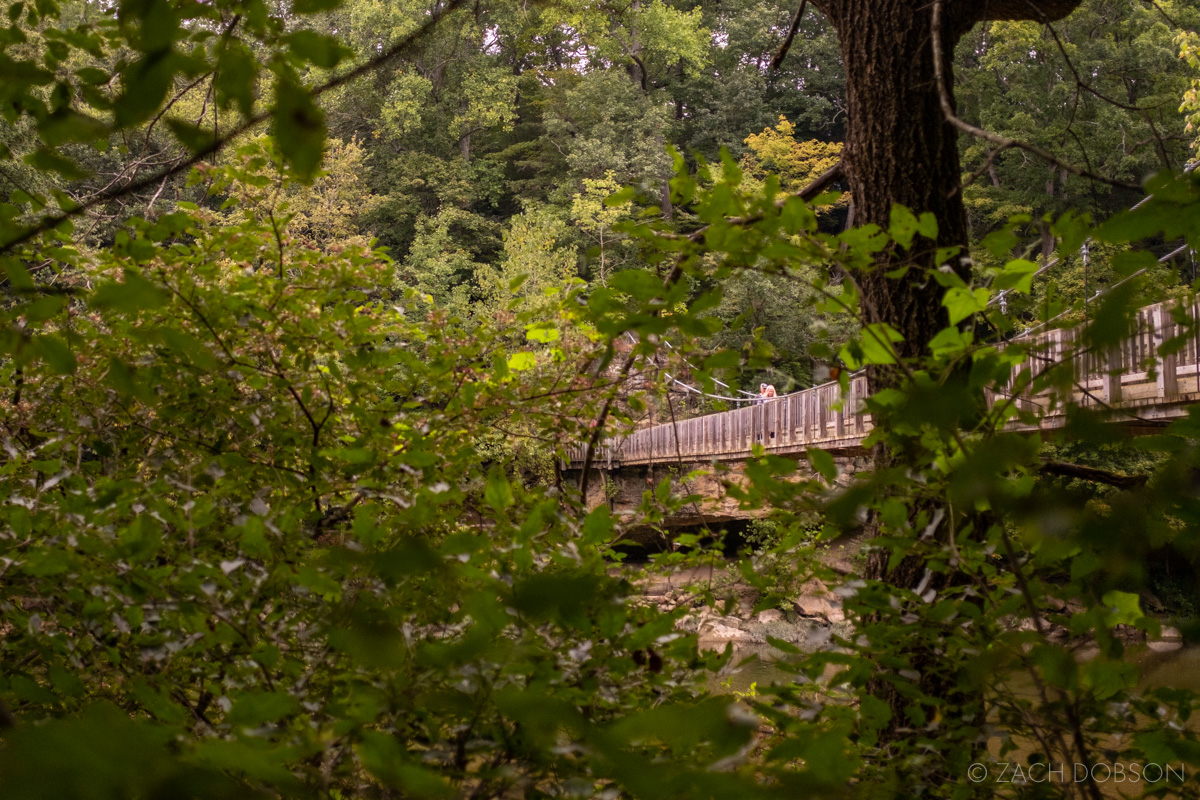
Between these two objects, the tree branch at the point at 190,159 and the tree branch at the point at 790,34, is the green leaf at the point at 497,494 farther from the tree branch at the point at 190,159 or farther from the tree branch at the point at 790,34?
the tree branch at the point at 790,34

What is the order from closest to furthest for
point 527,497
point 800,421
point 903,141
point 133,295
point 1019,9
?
point 133,295 → point 527,497 → point 903,141 → point 1019,9 → point 800,421

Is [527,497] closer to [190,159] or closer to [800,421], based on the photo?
[190,159]

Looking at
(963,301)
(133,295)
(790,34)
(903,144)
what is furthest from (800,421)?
(133,295)

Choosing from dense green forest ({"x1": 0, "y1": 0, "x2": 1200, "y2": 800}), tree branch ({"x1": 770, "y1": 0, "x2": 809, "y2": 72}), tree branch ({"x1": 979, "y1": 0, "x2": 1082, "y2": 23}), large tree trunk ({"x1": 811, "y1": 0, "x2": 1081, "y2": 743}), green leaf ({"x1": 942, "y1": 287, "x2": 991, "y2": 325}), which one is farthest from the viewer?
tree branch ({"x1": 770, "y1": 0, "x2": 809, "y2": 72})

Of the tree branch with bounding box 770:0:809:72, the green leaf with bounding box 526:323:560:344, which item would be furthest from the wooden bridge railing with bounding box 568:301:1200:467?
the green leaf with bounding box 526:323:560:344

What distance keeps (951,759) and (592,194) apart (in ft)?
64.6

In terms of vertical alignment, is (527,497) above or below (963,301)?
below

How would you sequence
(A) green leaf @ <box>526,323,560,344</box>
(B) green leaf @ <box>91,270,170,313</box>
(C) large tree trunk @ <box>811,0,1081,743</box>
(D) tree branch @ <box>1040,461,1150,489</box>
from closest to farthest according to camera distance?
(B) green leaf @ <box>91,270,170,313</box> < (D) tree branch @ <box>1040,461,1150,489</box> < (A) green leaf @ <box>526,323,560,344</box> < (C) large tree trunk @ <box>811,0,1081,743</box>

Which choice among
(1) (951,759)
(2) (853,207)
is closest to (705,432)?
(2) (853,207)

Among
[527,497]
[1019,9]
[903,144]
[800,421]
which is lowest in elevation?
[527,497]

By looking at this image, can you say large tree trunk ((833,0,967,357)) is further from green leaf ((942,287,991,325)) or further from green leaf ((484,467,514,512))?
green leaf ((484,467,514,512))

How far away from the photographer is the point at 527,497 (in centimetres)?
150

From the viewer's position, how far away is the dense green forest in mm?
446

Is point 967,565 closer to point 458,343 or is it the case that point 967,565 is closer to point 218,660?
point 218,660
